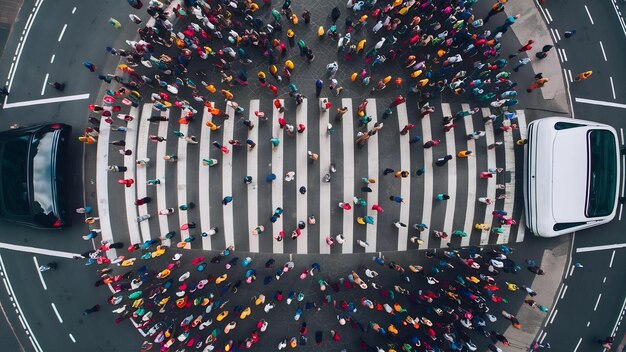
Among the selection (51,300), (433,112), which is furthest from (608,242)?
(51,300)

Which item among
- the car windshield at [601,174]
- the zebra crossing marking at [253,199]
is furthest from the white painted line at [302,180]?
the car windshield at [601,174]

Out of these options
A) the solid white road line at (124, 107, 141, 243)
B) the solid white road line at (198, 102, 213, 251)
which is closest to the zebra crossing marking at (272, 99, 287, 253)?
the solid white road line at (198, 102, 213, 251)

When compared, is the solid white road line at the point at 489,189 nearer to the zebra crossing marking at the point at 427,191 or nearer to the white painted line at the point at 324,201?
the zebra crossing marking at the point at 427,191

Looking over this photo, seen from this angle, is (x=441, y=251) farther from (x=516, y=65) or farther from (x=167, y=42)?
(x=167, y=42)

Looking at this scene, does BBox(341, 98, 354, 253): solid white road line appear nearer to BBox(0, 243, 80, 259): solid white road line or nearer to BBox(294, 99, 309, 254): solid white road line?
BBox(294, 99, 309, 254): solid white road line

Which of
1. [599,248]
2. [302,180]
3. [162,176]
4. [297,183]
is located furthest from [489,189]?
[162,176]

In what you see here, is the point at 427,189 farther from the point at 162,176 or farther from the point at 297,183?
the point at 162,176
